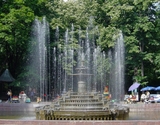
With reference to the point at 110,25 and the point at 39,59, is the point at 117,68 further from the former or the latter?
the point at 39,59

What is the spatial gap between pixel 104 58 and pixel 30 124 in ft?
92.6

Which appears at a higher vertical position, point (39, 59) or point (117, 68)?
point (39, 59)

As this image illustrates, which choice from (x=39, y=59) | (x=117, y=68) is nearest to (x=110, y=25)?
(x=117, y=68)

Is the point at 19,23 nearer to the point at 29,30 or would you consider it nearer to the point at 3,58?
the point at 29,30

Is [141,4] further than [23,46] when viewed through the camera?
Yes

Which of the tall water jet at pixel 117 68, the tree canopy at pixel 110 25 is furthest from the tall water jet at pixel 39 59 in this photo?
the tall water jet at pixel 117 68

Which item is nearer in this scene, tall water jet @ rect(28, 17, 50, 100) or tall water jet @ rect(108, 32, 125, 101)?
tall water jet @ rect(28, 17, 50, 100)

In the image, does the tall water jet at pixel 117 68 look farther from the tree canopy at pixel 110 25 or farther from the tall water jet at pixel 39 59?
the tall water jet at pixel 39 59

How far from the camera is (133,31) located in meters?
41.3

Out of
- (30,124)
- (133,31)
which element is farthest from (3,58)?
(30,124)

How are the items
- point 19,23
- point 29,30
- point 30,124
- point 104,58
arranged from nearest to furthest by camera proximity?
point 30,124
point 19,23
point 29,30
point 104,58

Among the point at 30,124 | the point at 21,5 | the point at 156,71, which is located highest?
the point at 21,5

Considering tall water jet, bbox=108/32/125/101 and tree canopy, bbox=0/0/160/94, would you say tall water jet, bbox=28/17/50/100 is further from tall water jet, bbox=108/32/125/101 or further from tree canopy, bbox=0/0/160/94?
tall water jet, bbox=108/32/125/101

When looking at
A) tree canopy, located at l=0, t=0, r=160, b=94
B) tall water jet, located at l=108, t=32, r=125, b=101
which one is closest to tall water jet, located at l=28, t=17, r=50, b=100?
tree canopy, located at l=0, t=0, r=160, b=94
